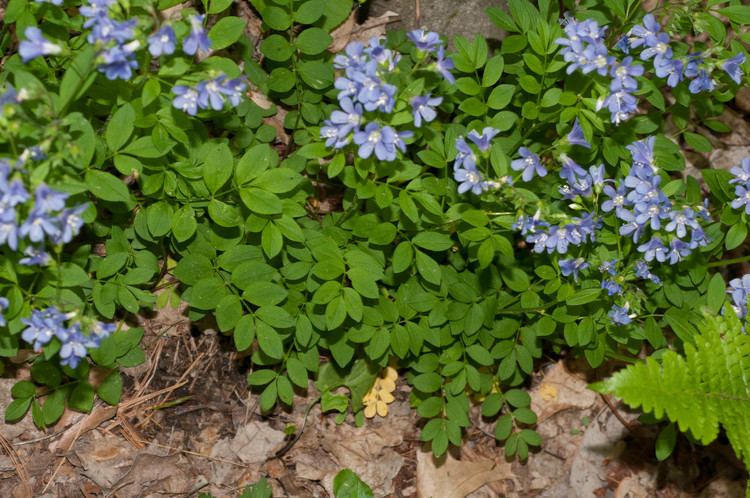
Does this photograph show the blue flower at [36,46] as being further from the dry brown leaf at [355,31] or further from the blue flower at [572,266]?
the blue flower at [572,266]

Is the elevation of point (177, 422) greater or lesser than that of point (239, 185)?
lesser

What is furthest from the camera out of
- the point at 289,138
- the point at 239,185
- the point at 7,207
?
the point at 289,138

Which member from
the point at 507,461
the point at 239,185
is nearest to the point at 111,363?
the point at 239,185

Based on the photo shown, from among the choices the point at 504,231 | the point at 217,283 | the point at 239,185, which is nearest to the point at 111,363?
the point at 217,283

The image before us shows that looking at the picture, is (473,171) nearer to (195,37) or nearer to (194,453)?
(195,37)

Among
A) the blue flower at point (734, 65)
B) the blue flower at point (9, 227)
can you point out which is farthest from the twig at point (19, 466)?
the blue flower at point (734, 65)

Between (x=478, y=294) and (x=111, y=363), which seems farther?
(x=478, y=294)

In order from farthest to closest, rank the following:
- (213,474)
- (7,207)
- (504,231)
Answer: (213,474)
(504,231)
(7,207)

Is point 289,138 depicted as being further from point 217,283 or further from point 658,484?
point 658,484

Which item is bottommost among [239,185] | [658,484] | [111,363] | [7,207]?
[658,484]

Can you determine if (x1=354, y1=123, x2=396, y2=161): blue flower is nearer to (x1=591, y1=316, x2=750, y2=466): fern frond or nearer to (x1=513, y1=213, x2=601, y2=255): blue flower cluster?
(x1=513, y1=213, x2=601, y2=255): blue flower cluster
